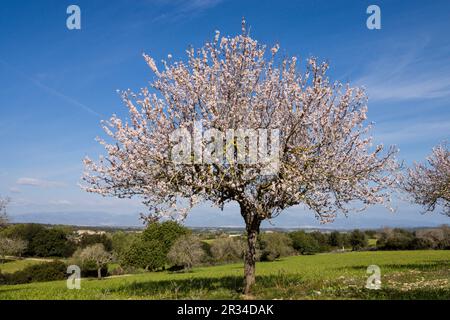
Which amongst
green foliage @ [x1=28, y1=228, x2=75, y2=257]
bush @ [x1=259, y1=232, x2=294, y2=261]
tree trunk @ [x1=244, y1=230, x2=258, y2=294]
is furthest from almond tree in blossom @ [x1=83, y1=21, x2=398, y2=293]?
green foliage @ [x1=28, y1=228, x2=75, y2=257]

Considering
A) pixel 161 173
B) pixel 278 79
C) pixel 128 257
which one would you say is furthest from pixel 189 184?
pixel 128 257

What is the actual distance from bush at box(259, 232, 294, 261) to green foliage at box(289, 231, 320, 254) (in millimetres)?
5452

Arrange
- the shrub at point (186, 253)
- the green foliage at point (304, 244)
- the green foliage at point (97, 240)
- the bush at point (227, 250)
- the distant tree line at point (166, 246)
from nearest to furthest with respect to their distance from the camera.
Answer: the shrub at point (186, 253) → the distant tree line at point (166, 246) → the bush at point (227, 250) → the green foliage at point (304, 244) → the green foliage at point (97, 240)

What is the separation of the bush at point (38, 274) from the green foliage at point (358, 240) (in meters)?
75.1

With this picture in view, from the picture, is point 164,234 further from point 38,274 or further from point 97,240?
point 38,274

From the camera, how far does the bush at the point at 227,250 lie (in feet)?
327

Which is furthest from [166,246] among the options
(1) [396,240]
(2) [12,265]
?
(1) [396,240]

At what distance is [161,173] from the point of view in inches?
682

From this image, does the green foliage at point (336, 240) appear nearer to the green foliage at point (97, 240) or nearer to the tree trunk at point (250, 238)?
the green foliage at point (97, 240)

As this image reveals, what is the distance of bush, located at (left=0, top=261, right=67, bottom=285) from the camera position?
80.3m

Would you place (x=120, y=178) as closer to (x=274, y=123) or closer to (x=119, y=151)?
(x=119, y=151)

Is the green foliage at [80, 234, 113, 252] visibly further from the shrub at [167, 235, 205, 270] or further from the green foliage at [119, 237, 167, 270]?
the shrub at [167, 235, 205, 270]

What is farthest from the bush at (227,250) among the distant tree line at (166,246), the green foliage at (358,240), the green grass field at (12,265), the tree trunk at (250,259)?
the tree trunk at (250,259)

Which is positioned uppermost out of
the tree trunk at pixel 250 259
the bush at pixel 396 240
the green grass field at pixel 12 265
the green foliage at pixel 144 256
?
the tree trunk at pixel 250 259
